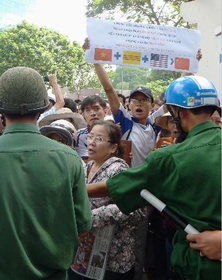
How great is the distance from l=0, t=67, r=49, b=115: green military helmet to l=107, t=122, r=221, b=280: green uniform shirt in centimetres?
58

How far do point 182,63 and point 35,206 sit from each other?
2.75m

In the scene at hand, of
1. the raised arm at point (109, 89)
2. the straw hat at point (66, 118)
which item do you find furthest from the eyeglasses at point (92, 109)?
the raised arm at point (109, 89)

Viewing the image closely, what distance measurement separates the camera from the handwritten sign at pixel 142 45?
371 centimetres

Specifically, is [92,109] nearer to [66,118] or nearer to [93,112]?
[93,112]

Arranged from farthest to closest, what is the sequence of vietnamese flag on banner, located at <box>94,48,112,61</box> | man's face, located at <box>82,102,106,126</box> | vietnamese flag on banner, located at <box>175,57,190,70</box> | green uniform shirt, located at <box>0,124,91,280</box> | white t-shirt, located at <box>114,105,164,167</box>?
man's face, located at <box>82,102,106,126</box> < vietnamese flag on banner, located at <box>175,57,190,70</box> < vietnamese flag on banner, located at <box>94,48,112,61</box> < white t-shirt, located at <box>114,105,164,167</box> < green uniform shirt, located at <box>0,124,91,280</box>

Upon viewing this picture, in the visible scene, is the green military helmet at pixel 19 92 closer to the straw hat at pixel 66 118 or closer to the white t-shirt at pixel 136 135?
the white t-shirt at pixel 136 135

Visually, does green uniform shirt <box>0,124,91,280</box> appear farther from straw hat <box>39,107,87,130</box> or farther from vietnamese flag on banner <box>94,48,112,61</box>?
straw hat <box>39,107,87,130</box>

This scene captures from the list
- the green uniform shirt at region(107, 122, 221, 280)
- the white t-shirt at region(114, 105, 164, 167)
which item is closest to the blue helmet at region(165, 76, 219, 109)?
the green uniform shirt at region(107, 122, 221, 280)

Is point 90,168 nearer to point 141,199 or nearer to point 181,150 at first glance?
point 141,199

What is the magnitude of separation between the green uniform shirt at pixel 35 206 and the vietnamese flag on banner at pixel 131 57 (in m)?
2.27

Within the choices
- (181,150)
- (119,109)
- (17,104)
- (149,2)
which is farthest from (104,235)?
(149,2)

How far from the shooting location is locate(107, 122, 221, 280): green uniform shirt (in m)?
1.71

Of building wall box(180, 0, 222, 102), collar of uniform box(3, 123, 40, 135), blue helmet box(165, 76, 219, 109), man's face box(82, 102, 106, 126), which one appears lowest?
man's face box(82, 102, 106, 126)

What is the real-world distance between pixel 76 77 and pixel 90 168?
3166 cm
